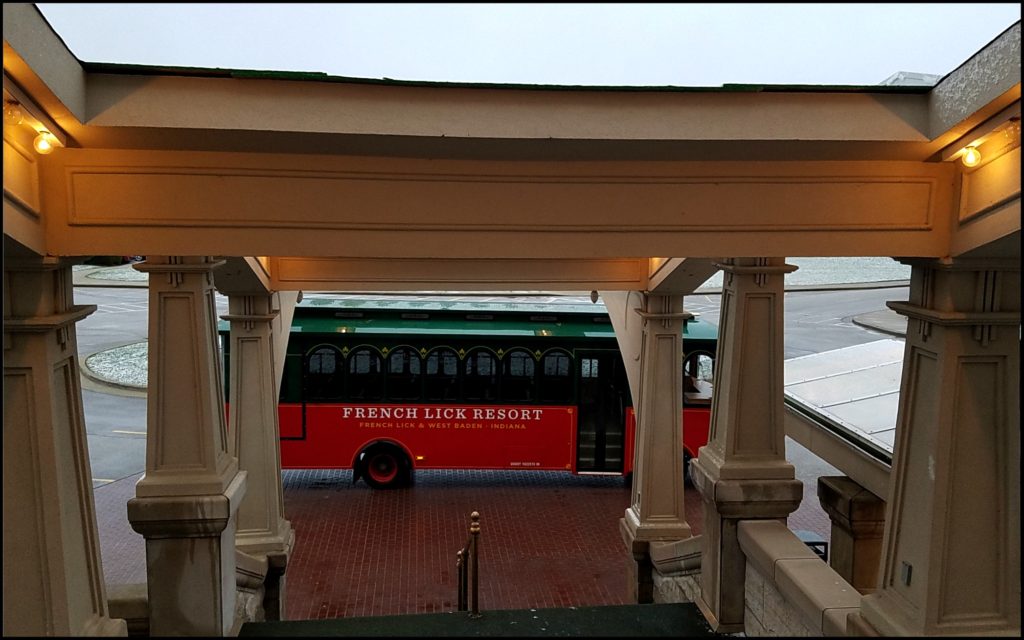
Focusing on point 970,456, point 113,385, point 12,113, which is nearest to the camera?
point 12,113

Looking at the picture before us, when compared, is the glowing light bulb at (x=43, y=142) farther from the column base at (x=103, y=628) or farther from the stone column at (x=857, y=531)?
the stone column at (x=857, y=531)

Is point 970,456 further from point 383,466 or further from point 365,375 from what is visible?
point 383,466

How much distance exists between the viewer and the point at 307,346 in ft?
44.9

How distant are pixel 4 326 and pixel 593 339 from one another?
1088cm

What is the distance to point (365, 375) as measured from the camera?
13.8m

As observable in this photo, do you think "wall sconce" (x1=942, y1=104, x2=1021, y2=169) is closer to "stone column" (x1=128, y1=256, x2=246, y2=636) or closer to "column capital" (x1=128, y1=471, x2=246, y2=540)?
"stone column" (x1=128, y1=256, x2=246, y2=636)

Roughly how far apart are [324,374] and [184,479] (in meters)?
8.14

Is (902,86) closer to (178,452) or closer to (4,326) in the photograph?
(4,326)

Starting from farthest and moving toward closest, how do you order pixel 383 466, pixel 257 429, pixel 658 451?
pixel 383 466 → pixel 658 451 → pixel 257 429

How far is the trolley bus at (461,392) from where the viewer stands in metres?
13.7

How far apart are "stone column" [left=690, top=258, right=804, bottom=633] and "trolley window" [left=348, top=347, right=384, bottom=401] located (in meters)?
8.36

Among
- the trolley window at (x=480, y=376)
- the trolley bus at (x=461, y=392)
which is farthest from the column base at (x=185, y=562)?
the trolley window at (x=480, y=376)

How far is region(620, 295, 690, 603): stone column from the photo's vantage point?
8617 millimetres

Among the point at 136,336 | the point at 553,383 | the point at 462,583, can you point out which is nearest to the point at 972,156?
the point at 462,583
